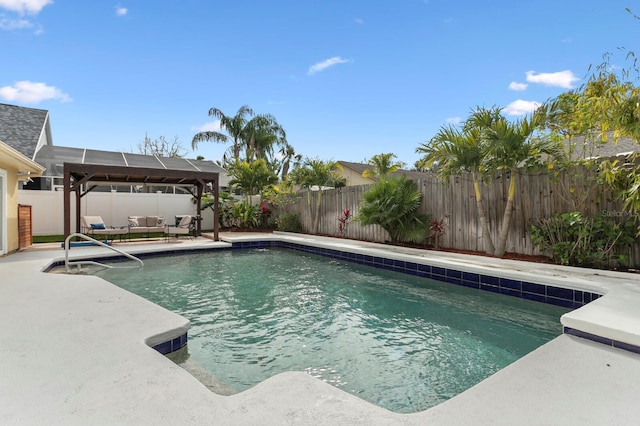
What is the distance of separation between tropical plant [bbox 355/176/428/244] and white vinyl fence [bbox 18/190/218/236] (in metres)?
10.5

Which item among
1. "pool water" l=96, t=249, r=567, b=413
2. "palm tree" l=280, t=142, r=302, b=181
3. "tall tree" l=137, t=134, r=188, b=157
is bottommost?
"pool water" l=96, t=249, r=567, b=413

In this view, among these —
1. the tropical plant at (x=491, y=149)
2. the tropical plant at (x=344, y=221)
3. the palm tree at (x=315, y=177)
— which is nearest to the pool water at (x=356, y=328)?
the tropical plant at (x=491, y=149)

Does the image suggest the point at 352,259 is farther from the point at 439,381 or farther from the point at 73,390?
the point at 73,390

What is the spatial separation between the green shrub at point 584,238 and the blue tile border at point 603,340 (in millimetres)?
3468

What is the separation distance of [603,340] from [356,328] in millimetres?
2444

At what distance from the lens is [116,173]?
35.2 ft

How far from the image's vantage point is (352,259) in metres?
9.02

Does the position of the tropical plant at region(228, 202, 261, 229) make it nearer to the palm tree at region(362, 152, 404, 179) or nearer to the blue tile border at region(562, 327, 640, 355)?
the palm tree at region(362, 152, 404, 179)

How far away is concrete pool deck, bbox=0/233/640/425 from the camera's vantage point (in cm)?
197

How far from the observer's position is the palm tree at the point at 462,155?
24.8 feet

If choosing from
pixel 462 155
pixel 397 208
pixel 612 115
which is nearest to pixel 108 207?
pixel 397 208

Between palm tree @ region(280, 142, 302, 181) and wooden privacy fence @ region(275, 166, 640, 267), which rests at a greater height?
palm tree @ region(280, 142, 302, 181)

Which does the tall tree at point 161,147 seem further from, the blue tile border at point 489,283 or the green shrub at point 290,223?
the blue tile border at point 489,283

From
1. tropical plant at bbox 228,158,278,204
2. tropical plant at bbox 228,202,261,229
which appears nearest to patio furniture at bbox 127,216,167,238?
tropical plant at bbox 228,202,261,229
